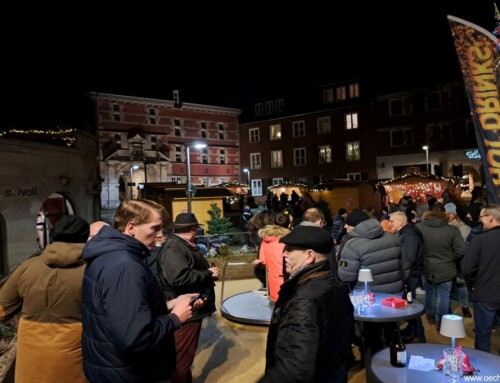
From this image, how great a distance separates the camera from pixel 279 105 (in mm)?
45156

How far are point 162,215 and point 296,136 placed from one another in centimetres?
4105

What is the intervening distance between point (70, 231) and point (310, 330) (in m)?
2.34

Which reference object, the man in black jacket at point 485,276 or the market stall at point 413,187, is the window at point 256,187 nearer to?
the market stall at point 413,187

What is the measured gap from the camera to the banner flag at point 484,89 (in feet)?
29.2

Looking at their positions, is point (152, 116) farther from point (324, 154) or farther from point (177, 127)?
point (324, 154)

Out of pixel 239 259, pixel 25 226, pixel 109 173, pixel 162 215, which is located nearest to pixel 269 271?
pixel 162 215

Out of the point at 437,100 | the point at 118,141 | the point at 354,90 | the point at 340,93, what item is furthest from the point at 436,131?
the point at 118,141

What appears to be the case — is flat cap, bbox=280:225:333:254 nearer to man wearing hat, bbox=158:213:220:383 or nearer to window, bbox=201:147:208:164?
man wearing hat, bbox=158:213:220:383

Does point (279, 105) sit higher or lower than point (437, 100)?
higher

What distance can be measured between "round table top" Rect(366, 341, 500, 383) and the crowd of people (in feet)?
2.21

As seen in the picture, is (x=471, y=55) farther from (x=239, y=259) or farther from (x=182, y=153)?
(x=182, y=153)

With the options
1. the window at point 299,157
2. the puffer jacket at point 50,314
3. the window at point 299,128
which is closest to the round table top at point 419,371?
the puffer jacket at point 50,314

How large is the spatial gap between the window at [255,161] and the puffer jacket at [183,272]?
140 feet

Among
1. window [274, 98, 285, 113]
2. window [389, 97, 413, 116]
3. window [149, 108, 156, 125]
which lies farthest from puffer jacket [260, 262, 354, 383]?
window [149, 108, 156, 125]
